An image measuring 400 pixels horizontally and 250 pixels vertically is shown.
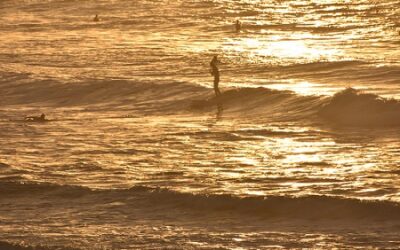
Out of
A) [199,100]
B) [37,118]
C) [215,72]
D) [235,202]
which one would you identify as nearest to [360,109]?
[215,72]

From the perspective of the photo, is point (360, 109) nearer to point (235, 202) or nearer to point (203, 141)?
point (203, 141)

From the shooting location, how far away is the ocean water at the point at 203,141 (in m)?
17.8

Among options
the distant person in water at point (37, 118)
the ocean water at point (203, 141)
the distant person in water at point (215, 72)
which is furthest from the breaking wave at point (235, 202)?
the distant person in water at point (215, 72)

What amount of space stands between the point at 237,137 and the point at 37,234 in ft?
32.1

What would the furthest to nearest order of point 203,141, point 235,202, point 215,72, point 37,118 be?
point 215,72
point 37,118
point 203,141
point 235,202

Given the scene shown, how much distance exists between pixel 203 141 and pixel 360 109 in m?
5.71

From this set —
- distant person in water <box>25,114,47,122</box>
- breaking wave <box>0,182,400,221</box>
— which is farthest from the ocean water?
distant person in water <box>25,114,47,122</box>

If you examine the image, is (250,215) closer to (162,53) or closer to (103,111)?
(103,111)

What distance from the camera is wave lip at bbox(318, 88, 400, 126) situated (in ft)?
91.9

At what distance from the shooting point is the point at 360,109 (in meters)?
29.6

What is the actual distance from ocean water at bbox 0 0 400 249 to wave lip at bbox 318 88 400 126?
61mm

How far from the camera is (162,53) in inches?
1905

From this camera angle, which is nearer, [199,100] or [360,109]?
[360,109]

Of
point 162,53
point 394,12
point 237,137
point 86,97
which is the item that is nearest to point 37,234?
point 237,137
